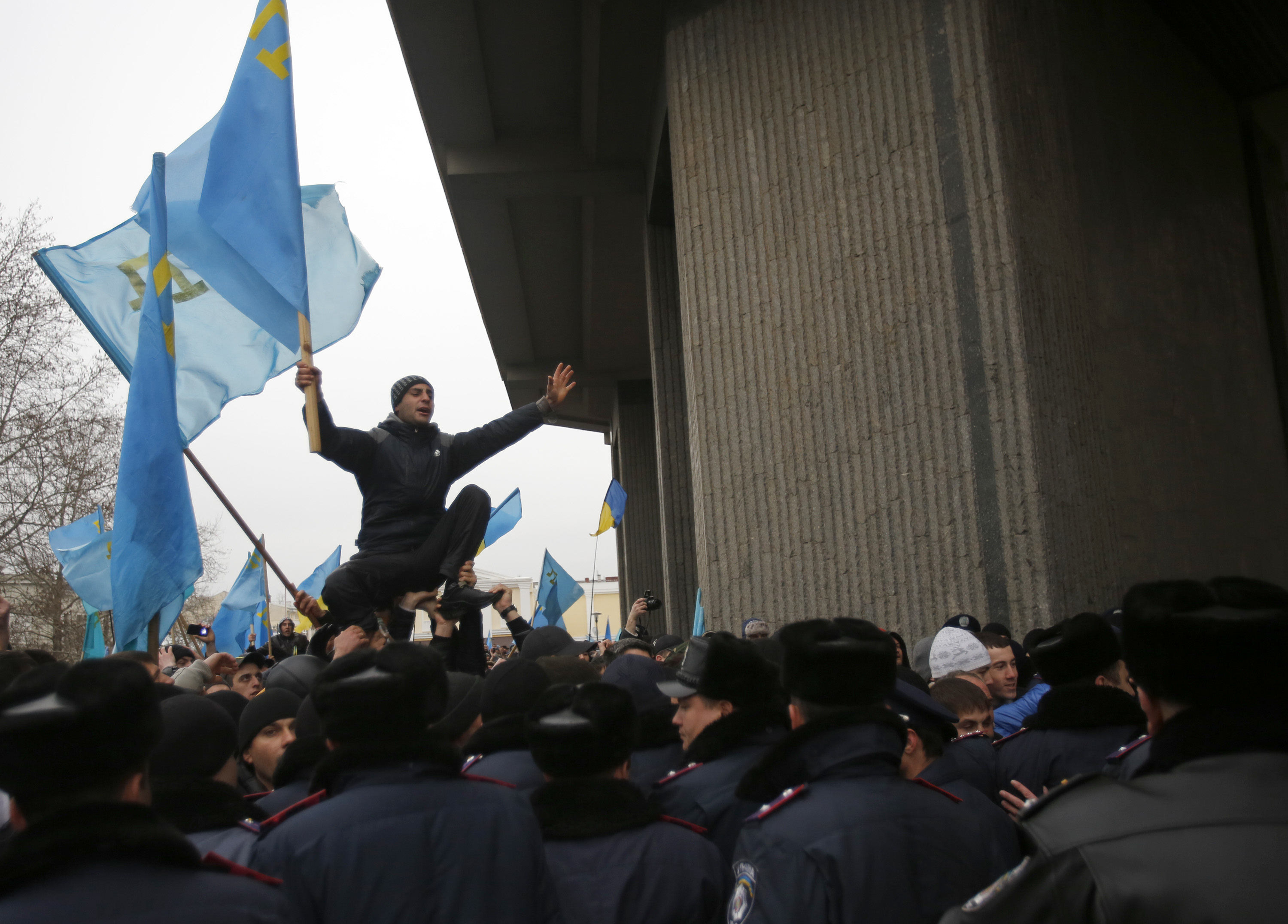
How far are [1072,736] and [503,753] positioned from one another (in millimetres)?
1816

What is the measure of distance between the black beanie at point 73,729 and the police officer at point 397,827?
1.78ft

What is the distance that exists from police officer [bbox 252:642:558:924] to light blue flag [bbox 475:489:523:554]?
11.9 m

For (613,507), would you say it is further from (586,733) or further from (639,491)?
(586,733)

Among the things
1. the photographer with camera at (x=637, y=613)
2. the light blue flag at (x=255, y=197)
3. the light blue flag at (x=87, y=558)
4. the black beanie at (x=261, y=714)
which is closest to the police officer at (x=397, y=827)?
the black beanie at (x=261, y=714)

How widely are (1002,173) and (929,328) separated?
1268 millimetres

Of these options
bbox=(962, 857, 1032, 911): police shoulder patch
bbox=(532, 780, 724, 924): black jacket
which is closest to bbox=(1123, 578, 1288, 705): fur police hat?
bbox=(962, 857, 1032, 911): police shoulder patch

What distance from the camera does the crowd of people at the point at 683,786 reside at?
4.40ft

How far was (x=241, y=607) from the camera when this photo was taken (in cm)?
1353

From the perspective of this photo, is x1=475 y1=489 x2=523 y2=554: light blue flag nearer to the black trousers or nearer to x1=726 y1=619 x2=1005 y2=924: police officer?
the black trousers

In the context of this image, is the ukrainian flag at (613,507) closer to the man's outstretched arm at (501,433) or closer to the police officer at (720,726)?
the man's outstretched arm at (501,433)

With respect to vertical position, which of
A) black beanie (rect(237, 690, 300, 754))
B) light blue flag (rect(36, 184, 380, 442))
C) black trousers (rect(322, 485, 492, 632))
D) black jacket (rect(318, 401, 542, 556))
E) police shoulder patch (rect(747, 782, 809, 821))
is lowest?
police shoulder patch (rect(747, 782, 809, 821))

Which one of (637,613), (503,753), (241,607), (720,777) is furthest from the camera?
(241,607)

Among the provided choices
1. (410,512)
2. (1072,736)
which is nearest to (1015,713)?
(1072,736)

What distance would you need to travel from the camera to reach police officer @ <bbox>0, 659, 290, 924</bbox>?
4.91ft
